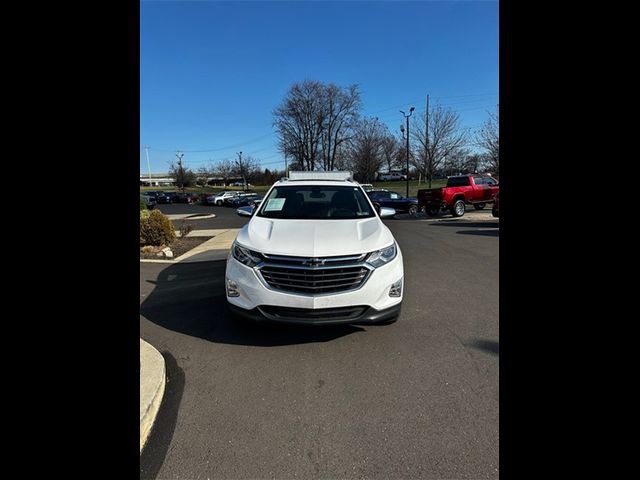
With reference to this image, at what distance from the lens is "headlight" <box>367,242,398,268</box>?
3.54 m

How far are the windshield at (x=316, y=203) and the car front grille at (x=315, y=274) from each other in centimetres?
117

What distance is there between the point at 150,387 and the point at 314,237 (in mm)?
1909

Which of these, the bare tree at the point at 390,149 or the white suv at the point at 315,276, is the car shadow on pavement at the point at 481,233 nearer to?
the white suv at the point at 315,276

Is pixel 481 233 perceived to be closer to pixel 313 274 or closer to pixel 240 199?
pixel 313 274

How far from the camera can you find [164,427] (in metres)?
2.50

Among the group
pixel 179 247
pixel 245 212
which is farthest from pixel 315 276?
pixel 179 247

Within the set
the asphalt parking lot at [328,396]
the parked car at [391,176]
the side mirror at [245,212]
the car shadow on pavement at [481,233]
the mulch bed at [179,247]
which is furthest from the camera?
the parked car at [391,176]

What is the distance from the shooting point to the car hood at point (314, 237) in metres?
3.49

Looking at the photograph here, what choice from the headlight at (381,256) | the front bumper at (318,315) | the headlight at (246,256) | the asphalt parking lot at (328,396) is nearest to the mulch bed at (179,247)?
the asphalt parking lot at (328,396)

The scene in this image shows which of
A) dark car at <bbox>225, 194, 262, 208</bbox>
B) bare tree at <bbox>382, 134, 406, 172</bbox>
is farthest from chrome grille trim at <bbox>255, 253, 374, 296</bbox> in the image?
bare tree at <bbox>382, 134, 406, 172</bbox>
